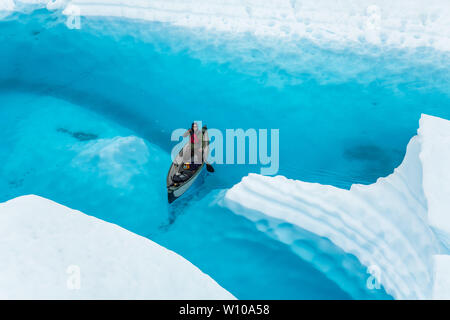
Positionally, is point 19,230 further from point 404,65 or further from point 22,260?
point 404,65

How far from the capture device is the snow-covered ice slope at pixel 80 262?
4.55 meters

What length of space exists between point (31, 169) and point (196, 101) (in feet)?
17.2

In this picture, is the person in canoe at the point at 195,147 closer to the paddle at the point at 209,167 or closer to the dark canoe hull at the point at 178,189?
the paddle at the point at 209,167

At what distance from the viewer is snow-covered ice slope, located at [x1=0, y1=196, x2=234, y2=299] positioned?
455cm

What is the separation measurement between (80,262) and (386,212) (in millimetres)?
5781

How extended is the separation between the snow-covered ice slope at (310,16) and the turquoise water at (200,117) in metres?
0.65

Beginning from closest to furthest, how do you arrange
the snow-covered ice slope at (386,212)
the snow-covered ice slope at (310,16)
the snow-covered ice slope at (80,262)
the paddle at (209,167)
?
the snow-covered ice slope at (80,262), the snow-covered ice slope at (386,212), the paddle at (209,167), the snow-covered ice slope at (310,16)

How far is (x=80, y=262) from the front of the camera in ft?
16.1

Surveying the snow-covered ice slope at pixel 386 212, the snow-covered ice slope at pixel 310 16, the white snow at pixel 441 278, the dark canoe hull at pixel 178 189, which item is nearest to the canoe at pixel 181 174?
the dark canoe hull at pixel 178 189

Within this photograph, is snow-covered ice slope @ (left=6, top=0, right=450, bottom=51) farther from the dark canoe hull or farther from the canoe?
the dark canoe hull

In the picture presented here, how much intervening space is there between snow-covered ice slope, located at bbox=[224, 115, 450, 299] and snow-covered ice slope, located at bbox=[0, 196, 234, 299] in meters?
3.42

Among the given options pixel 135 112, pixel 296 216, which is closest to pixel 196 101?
pixel 135 112

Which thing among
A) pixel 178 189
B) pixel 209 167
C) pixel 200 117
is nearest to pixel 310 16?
pixel 200 117

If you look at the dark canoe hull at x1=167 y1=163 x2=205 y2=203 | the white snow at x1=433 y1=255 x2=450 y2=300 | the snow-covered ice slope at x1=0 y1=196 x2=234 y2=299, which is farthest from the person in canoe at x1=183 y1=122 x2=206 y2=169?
the white snow at x1=433 y1=255 x2=450 y2=300
